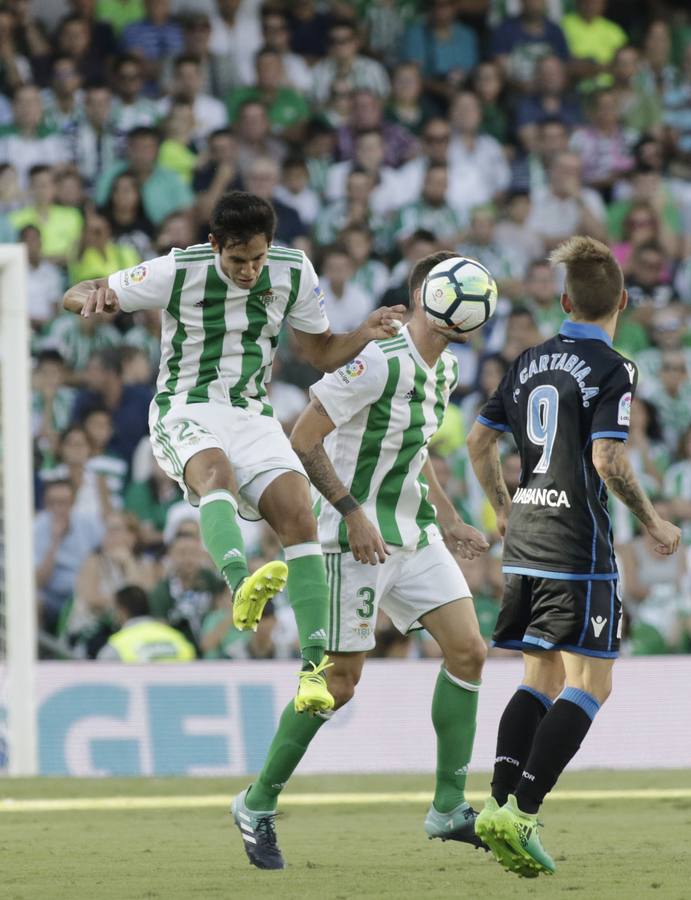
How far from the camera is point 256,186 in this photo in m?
14.1

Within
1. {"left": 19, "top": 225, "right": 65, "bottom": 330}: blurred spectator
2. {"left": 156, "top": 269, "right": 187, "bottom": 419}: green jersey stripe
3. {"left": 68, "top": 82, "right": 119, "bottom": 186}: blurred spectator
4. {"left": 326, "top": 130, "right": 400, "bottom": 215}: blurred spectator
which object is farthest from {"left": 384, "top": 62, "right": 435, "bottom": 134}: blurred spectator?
{"left": 156, "top": 269, "right": 187, "bottom": 419}: green jersey stripe

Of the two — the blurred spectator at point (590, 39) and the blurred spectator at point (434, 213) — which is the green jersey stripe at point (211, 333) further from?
the blurred spectator at point (590, 39)

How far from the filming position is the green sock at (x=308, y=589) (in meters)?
6.02

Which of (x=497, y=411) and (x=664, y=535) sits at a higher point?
(x=497, y=411)

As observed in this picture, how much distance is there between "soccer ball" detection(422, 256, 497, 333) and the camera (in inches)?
249

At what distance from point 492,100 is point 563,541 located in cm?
1081

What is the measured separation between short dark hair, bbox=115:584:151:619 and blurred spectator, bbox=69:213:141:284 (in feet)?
10.5

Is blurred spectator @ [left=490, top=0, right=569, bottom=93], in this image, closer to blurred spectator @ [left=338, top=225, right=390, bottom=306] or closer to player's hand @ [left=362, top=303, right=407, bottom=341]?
blurred spectator @ [left=338, top=225, right=390, bottom=306]

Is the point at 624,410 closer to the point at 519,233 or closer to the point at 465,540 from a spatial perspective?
the point at 465,540

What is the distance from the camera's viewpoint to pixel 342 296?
13.7m

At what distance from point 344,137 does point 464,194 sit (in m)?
1.26

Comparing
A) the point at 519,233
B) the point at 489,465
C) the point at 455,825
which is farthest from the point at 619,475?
the point at 519,233

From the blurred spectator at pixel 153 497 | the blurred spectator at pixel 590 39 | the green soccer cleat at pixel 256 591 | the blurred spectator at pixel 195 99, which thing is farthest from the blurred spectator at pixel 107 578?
the blurred spectator at pixel 590 39

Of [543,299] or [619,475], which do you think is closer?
[619,475]
